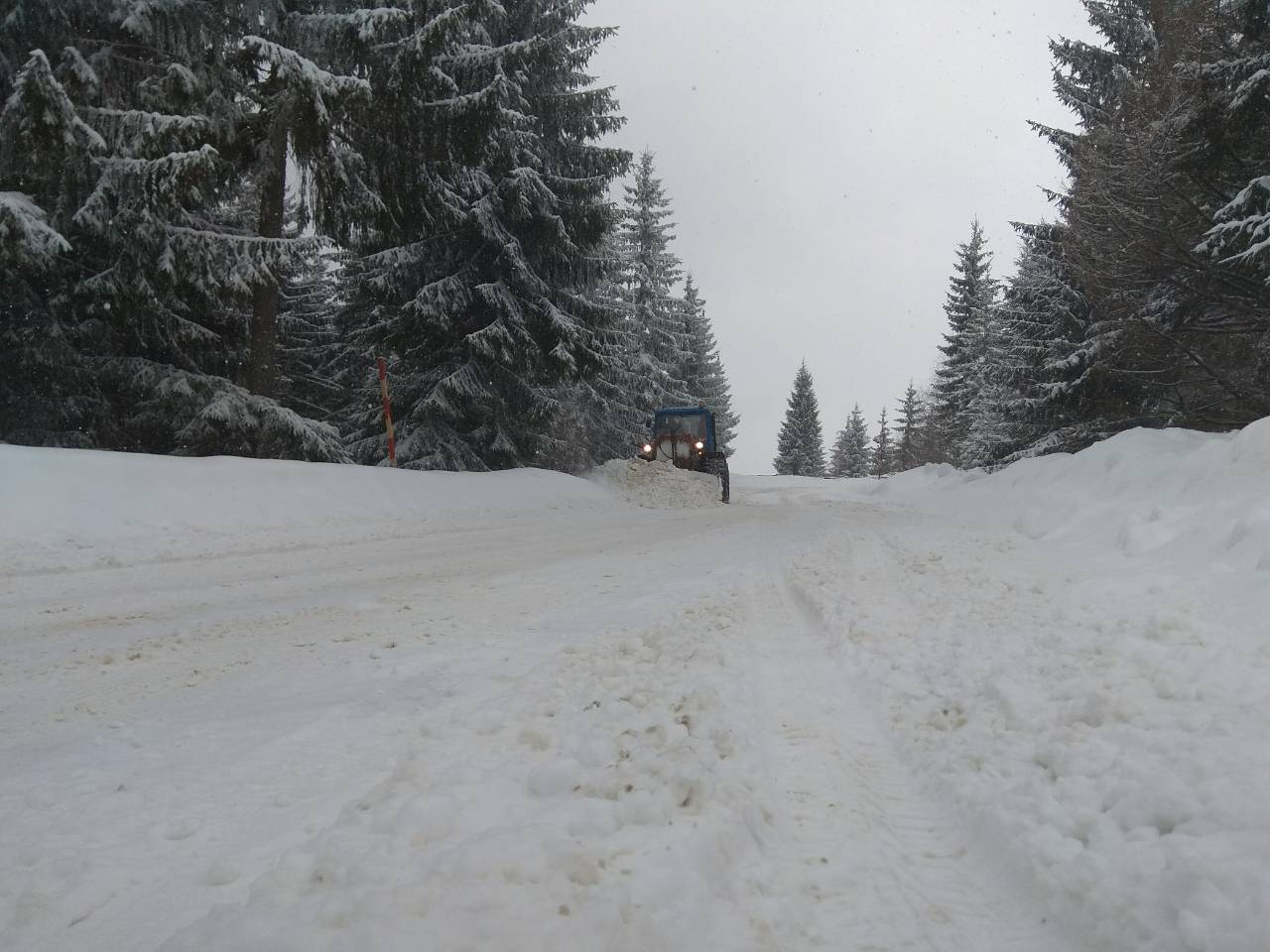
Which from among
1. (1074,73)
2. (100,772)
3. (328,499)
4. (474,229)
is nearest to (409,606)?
(100,772)

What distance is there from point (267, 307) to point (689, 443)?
10.5m

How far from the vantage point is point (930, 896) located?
5.63ft

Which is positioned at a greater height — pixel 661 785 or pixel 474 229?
pixel 474 229

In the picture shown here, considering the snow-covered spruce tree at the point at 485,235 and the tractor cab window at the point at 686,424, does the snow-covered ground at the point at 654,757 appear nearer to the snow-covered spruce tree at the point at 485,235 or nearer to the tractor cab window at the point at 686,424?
the snow-covered spruce tree at the point at 485,235

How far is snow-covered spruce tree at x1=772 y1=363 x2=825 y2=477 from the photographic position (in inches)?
2282

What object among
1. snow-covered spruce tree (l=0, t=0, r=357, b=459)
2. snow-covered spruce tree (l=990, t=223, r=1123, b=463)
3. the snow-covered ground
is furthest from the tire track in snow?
snow-covered spruce tree (l=990, t=223, r=1123, b=463)

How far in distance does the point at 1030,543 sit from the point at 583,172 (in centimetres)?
1407

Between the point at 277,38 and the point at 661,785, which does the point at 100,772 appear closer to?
the point at 661,785

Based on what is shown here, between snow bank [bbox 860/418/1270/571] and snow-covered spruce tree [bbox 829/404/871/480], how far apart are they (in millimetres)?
56499

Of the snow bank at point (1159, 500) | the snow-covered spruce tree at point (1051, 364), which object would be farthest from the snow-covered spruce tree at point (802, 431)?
the snow bank at point (1159, 500)

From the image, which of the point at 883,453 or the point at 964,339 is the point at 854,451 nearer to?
the point at 883,453

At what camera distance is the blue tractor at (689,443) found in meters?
17.2

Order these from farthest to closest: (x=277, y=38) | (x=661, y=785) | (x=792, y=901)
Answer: (x=277, y=38)
(x=661, y=785)
(x=792, y=901)

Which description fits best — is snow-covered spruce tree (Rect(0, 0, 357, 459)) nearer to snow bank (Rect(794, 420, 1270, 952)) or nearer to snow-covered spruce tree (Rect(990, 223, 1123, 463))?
snow bank (Rect(794, 420, 1270, 952))
